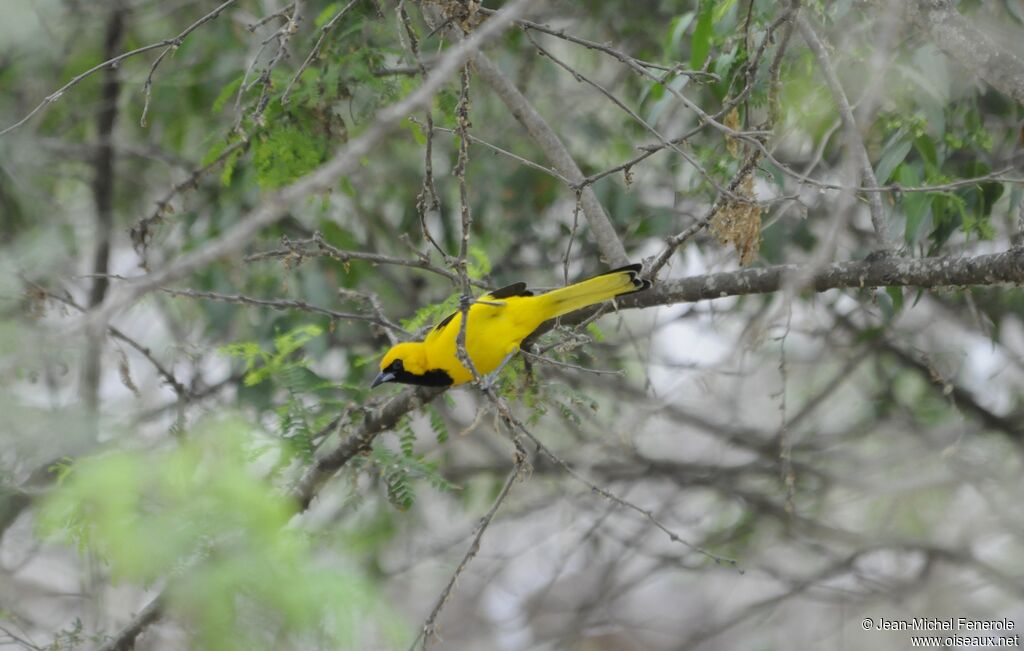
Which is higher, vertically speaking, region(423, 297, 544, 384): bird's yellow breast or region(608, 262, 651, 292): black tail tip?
region(423, 297, 544, 384): bird's yellow breast

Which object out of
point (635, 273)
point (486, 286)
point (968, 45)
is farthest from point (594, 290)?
point (968, 45)

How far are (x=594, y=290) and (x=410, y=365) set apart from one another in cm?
88

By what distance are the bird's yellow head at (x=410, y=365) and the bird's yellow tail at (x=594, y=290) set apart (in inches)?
19.2

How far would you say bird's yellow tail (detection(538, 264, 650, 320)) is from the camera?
3299 mm

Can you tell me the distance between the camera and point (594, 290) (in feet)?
11.1

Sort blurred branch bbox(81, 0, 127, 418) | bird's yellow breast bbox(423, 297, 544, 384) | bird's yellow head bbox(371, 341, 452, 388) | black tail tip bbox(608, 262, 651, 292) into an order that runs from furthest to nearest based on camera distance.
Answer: blurred branch bbox(81, 0, 127, 418), bird's yellow head bbox(371, 341, 452, 388), bird's yellow breast bbox(423, 297, 544, 384), black tail tip bbox(608, 262, 651, 292)

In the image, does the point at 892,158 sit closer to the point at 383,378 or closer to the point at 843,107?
the point at 843,107

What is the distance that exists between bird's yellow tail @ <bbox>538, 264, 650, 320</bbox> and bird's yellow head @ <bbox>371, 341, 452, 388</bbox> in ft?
1.60

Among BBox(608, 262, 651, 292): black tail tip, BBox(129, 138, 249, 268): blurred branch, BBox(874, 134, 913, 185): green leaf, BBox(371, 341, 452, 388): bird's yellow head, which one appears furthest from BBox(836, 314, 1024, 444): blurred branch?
BBox(129, 138, 249, 268): blurred branch

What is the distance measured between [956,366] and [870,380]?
7.00 ft

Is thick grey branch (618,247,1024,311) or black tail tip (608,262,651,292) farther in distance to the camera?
black tail tip (608,262,651,292)

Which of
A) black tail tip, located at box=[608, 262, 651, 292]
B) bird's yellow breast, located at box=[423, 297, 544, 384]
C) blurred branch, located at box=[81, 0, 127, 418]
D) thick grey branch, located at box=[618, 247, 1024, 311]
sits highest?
blurred branch, located at box=[81, 0, 127, 418]

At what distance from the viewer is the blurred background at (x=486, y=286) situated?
9.43 ft

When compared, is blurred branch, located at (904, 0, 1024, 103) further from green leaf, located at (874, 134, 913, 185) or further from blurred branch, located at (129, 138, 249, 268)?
blurred branch, located at (129, 138, 249, 268)
